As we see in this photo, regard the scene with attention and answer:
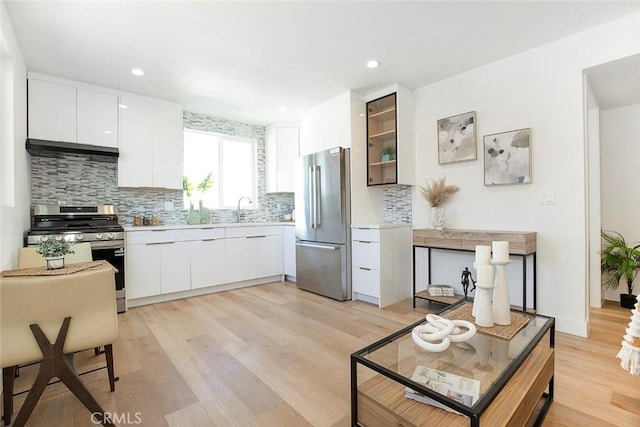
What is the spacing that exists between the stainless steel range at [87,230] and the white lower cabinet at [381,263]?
8.47 ft

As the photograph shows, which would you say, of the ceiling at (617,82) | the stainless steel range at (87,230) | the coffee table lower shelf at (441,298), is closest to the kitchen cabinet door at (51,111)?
the stainless steel range at (87,230)

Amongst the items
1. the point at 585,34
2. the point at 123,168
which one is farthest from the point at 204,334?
the point at 585,34

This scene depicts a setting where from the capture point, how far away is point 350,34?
2.46 metres

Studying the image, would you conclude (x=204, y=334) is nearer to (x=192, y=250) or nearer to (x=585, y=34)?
(x=192, y=250)

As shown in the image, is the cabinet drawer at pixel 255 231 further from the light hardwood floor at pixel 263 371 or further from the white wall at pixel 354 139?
the white wall at pixel 354 139

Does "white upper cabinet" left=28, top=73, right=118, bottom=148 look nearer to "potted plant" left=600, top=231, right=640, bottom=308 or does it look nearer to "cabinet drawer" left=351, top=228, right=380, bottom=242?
"cabinet drawer" left=351, top=228, right=380, bottom=242

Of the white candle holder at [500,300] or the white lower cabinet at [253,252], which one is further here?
the white lower cabinet at [253,252]

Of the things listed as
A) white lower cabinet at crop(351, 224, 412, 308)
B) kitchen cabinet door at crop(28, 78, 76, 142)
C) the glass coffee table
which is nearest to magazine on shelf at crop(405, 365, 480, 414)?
the glass coffee table

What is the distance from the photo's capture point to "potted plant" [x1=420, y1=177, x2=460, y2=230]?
10.7 ft

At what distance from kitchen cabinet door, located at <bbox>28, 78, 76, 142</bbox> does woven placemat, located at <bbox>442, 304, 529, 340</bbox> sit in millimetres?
4020

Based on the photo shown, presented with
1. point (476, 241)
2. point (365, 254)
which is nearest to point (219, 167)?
point (365, 254)

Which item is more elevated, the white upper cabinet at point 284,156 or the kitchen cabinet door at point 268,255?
the white upper cabinet at point 284,156

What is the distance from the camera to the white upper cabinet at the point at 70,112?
3.01m

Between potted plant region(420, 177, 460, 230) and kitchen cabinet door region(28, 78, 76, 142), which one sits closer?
kitchen cabinet door region(28, 78, 76, 142)
